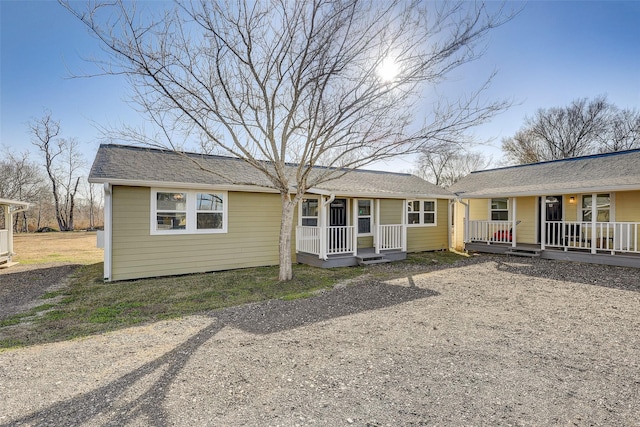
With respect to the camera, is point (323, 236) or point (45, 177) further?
point (45, 177)

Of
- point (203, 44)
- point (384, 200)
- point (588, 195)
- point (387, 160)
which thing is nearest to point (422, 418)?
point (387, 160)

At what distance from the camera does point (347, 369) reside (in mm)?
3223

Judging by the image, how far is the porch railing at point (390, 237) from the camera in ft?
36.0

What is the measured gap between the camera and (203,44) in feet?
22.3

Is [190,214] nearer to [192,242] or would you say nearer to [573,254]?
[192,242]

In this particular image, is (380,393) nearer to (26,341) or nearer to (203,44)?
(26,341)

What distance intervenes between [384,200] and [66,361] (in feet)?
33.9

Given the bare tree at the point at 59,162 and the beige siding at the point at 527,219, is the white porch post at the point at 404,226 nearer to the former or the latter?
the beige siding at the point at 527,219

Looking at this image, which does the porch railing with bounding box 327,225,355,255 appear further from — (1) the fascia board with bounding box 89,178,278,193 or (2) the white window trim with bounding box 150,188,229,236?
(2) the white window trim with bounding box 150,188,229,236

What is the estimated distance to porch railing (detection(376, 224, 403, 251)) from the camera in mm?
10961

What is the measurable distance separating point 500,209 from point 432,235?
294 centimetres

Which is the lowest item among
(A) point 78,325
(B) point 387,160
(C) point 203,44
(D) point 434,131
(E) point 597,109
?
(A) point 78,325

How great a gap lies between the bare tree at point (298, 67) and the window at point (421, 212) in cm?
570

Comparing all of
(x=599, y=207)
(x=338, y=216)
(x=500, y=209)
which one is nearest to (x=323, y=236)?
(x=338, y=216)
